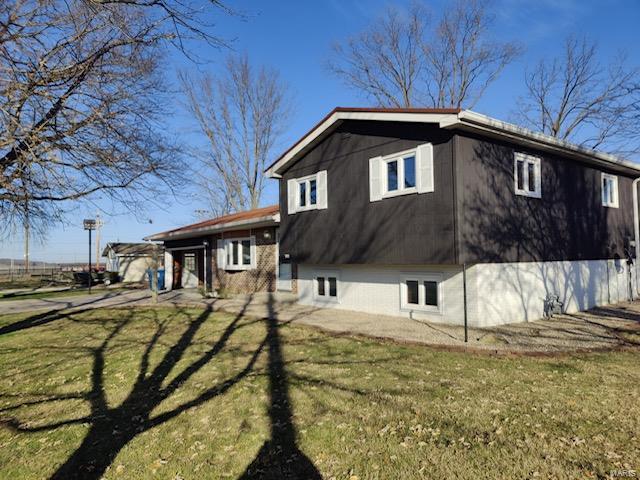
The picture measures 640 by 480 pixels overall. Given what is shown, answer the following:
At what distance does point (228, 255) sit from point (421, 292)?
428 inches

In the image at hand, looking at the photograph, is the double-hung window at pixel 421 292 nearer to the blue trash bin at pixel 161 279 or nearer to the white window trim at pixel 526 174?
the white window trim at pixel 526 174

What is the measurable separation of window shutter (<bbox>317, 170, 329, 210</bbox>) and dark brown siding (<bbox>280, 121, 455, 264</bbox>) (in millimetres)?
182

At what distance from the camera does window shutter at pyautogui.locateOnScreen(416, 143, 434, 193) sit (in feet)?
30.3

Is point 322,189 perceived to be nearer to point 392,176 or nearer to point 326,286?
point 392,176

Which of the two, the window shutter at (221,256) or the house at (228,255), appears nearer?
the house at (228,255)

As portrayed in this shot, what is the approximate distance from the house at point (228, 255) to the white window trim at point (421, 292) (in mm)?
6072

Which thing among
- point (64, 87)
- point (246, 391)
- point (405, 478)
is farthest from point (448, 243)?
point (64, 87)

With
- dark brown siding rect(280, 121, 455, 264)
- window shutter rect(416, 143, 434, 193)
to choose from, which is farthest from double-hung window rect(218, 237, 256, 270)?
window shutter rect(416, 143, 434, 193)

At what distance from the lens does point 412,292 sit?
10703 millimetres

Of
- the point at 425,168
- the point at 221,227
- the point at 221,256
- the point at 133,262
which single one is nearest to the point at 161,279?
the point at 221,256

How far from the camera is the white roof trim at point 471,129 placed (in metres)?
8.55

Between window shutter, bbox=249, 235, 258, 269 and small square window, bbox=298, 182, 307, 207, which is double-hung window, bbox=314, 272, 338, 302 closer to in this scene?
small square window, bbox=298, 182, 307, 207

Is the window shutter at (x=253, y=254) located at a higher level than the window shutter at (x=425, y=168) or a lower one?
lower

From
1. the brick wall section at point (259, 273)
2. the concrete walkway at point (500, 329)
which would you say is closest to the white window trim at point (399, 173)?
the concrete walkway at point (500, 329)
